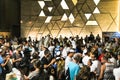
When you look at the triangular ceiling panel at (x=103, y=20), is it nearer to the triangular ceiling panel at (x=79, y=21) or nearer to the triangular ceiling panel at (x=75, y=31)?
the triangular ceiling panel at (x=79, y=21)

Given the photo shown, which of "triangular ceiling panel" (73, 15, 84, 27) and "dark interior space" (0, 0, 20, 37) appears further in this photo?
"dark interior space" (0, 0, 20, 37)

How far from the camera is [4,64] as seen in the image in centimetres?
1326

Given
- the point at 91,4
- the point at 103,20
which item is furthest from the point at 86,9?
the point at 103,20

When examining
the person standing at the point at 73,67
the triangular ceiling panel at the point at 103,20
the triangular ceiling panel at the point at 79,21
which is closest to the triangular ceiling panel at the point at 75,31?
the triangular ceiling panel at the point at 79,21

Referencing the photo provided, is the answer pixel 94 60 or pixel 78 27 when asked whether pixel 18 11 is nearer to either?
pixel 78 27

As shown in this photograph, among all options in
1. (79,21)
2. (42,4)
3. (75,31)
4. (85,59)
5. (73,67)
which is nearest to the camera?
(73,67)

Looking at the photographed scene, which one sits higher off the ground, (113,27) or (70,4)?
(70,4)

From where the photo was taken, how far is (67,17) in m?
33.8

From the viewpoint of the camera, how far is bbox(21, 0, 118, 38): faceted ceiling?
32.6 m

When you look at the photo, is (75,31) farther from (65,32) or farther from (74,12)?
(74,12)

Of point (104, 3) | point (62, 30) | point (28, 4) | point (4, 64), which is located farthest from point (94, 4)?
point (4, 64)

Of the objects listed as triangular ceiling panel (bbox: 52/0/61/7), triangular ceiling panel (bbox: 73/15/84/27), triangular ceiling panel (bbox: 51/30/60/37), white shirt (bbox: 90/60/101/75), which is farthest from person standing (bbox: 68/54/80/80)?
triangular ceiling panel (bbox: 52/0/61/7)

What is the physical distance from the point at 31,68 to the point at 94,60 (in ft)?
7.85

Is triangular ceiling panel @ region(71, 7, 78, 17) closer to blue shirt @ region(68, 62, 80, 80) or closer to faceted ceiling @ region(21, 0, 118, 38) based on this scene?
faceted ceiling @ region(21, 0, 118, 38)
